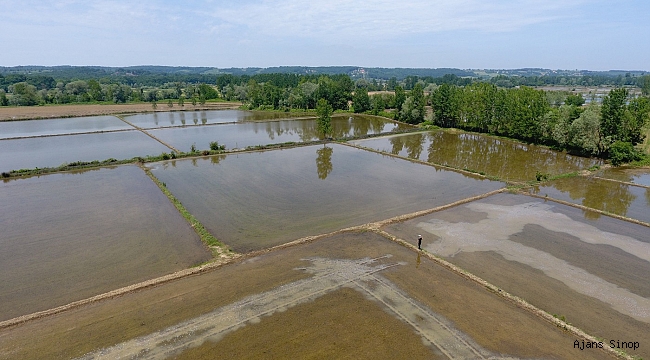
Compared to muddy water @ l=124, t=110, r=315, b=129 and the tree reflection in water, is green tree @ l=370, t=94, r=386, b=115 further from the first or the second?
the tree reflection in water

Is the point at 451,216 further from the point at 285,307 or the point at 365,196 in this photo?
the point at 285,307

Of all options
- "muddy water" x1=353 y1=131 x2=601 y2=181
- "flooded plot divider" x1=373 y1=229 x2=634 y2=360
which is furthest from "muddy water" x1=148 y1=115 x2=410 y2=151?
"flooded plot divider" x1=373 y1=229 x2=634 y2=360

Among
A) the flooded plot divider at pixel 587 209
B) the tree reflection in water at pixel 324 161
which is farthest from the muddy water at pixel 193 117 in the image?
the flooded plot divider at pixel 587 209

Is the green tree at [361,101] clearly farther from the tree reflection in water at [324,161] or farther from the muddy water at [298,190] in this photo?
the muddy water at [298,190]

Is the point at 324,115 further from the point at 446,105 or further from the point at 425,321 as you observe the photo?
the point at 425,321

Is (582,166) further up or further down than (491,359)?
further up

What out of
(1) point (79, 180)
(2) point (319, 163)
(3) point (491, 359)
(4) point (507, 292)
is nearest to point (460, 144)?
(2) point (319, 163)

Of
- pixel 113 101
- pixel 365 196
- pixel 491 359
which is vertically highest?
pixel 113 101
